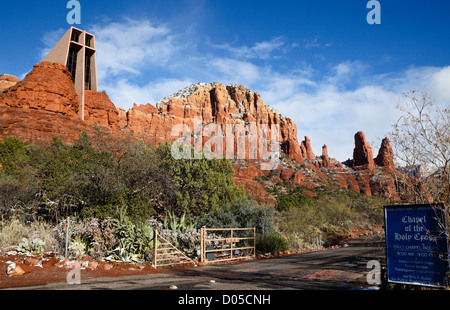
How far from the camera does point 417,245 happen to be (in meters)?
6.54

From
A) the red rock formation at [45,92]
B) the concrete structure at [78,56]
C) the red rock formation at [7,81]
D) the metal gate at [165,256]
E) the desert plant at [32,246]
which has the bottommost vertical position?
the metal gate at [165,256]

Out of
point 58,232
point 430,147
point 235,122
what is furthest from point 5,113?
point 235,122

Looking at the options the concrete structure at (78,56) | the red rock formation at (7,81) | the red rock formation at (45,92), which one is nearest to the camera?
the red rock formation at (45,92)

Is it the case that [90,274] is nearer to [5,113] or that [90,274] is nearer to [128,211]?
[128,211]

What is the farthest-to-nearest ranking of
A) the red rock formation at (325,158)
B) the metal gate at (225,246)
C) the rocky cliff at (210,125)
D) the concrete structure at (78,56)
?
the red rock formation at (325,158)
the concrete structure at (78,56)
the rocky cliff at (210,125)
the metal gate at (225,246)

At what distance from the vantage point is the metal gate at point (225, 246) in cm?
1446

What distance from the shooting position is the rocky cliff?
177 ft

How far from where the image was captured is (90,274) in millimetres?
10414

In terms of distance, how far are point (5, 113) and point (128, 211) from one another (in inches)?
2242

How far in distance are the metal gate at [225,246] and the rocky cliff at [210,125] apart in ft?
24.1

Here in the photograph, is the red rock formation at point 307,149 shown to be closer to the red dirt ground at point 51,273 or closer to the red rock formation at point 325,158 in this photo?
the red rock formation at point 325,158

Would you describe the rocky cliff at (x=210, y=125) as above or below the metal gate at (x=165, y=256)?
above

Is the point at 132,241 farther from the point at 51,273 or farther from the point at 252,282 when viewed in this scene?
the point at 252,282

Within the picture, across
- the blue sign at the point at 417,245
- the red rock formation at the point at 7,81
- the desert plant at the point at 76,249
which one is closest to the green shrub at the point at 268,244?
the desert plant at the point at 76,249
